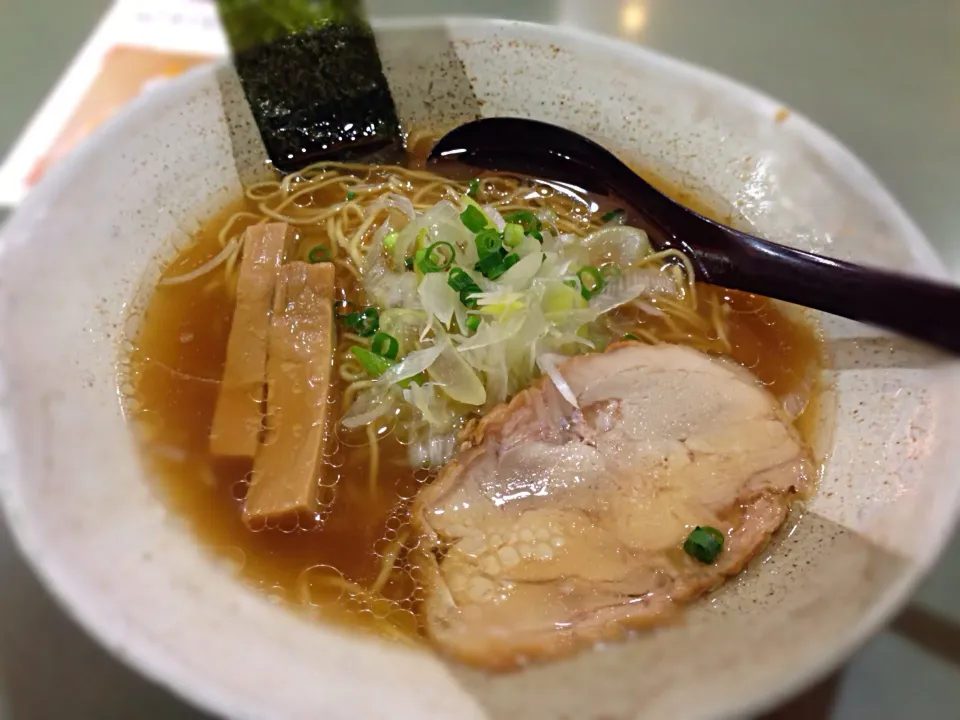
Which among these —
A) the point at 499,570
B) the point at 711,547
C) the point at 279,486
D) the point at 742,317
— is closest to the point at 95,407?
the point at 279,486

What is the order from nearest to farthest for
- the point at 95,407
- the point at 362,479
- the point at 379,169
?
the point at 95,407, the point at 362,479, the point at 379,169

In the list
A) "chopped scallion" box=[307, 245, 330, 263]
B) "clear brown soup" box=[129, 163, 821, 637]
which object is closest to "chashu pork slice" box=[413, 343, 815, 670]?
"clear brown soup" box=[129, 163, 821, 637]

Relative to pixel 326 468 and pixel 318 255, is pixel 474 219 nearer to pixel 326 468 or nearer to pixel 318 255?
pixel 318 255

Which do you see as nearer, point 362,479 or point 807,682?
point 807,682

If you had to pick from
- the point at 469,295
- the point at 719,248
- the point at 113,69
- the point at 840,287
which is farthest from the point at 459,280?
the point at 113,69

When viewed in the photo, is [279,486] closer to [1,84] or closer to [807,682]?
[807,682]

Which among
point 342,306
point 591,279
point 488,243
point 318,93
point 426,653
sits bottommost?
point 426,653

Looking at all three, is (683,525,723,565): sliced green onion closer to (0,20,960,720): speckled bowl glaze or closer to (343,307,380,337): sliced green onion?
(0,20,960,720): speckled bowl glaze
